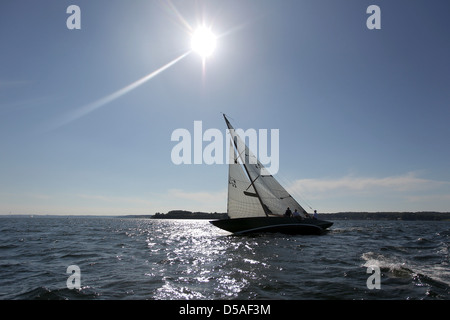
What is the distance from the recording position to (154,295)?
8414 millimetres

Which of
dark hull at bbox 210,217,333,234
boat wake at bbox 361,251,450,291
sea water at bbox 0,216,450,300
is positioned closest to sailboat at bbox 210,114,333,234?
dark hull at bbox 210,217,333,234

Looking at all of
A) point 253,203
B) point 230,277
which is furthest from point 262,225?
point 230,277

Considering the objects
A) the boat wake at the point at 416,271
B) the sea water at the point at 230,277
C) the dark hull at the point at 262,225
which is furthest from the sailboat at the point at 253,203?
the boat wake at the point at 416,271

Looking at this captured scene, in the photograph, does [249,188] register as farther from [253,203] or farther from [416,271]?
[416,271]

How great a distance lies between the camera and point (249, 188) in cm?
2962

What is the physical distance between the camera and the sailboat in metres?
27.4

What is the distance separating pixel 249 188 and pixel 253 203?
1723 mm

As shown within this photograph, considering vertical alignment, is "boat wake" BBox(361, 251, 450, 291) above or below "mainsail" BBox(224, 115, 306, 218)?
below

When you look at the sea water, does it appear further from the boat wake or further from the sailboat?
the sailboat

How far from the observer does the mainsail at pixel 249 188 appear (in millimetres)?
28844

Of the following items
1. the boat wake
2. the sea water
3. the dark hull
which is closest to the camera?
the sea water
